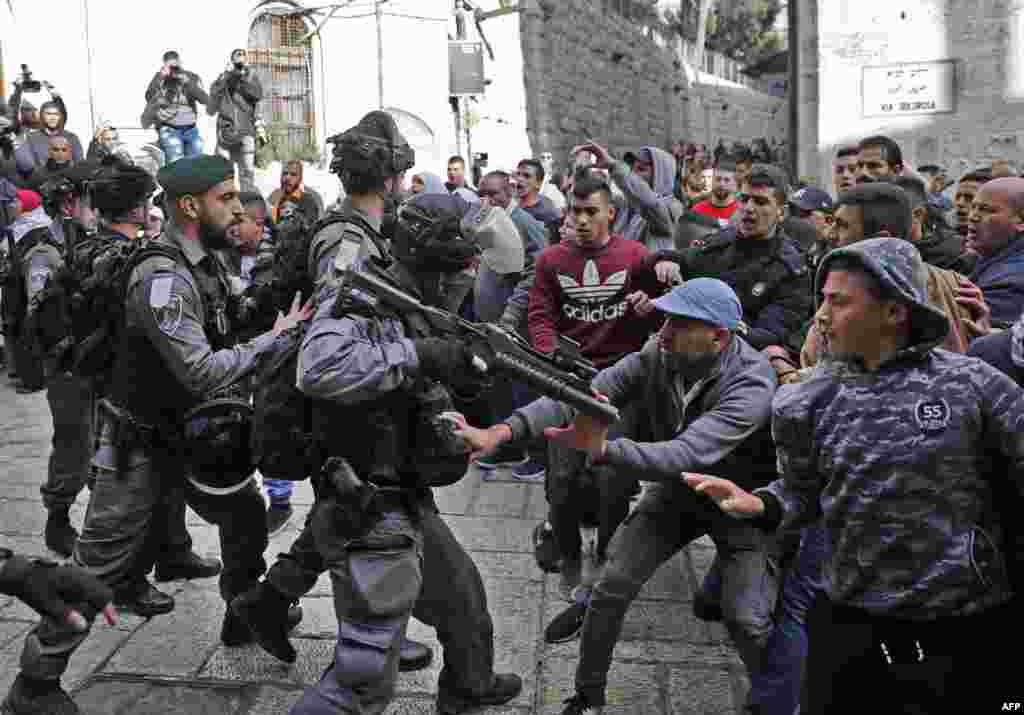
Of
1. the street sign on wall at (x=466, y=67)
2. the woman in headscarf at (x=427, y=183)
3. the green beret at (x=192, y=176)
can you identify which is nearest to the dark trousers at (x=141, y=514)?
the green beret at (x=192, y=176)

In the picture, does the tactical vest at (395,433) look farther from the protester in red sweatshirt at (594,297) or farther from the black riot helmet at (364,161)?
the protester in red sweatshirt at (594,297)

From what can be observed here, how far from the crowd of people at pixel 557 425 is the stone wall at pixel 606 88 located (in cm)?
1752

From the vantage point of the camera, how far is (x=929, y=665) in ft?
8.07

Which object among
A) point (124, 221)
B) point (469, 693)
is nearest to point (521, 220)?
point (124, 221)

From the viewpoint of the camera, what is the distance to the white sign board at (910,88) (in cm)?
1209

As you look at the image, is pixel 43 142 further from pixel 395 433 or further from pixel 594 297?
A: pixel 395 433

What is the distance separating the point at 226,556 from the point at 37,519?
233 centimetres

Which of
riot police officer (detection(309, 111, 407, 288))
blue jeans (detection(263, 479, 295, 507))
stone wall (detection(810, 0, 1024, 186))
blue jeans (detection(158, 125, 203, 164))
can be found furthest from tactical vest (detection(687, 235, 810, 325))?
blue jeans (detection(158, 125, 203, 164))

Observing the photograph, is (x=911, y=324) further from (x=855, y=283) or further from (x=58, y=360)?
(x=58, y=360)

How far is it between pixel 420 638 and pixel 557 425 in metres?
A: 1.56

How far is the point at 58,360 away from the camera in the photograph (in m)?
4.84

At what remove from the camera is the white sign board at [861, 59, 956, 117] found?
1209 cm

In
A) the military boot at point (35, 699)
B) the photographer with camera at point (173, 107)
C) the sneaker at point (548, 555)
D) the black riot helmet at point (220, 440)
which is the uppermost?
the photographer with camera at point (173, 107)

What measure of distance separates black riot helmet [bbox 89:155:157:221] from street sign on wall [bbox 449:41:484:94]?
13.3 m
